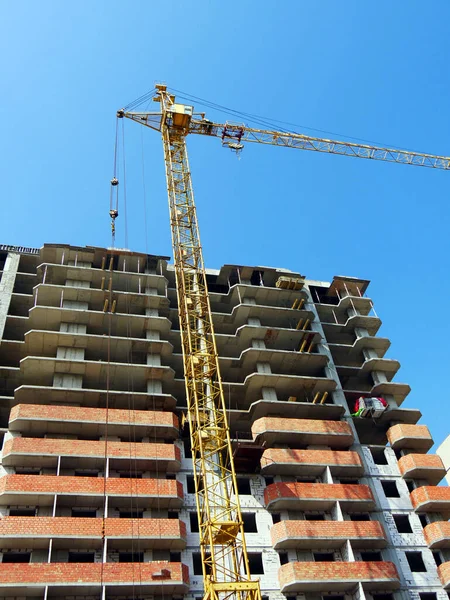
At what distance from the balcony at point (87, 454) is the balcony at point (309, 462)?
6.62 metres

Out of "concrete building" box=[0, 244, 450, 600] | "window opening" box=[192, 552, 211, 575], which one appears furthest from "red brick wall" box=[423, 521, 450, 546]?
"window opening" box=[192, 552, 211, 575]

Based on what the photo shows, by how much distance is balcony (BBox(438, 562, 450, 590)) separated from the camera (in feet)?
131

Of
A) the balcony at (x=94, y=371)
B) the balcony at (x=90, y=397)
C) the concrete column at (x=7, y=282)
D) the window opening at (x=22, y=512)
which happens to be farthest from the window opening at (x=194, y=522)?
the concrete column at (x=7, y=282)

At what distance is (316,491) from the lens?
139ft

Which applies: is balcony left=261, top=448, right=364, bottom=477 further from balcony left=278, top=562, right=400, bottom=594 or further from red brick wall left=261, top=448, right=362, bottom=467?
balcony left=278, top=562, right=400, bottom=594

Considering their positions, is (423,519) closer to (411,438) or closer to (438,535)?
(438,535)

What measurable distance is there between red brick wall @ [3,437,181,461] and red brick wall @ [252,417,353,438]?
6726 millimetres

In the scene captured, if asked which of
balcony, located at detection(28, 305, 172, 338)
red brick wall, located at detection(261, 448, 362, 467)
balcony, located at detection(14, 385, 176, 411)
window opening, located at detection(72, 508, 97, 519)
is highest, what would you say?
balcony, located at detection(28, 305, 172, 338)

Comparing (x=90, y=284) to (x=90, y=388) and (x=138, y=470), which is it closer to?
(x=90, y=388)

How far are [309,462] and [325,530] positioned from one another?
5331mm

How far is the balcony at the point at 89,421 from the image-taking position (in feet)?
136

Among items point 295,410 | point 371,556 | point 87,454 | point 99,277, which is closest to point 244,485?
point 295,410

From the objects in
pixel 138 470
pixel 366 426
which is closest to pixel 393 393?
pixel 366 426

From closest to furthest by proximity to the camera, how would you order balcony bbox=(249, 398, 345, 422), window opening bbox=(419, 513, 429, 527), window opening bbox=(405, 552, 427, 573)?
window opening bbox=(405, 552, 427, 573), window opening bbox=(419, 513, 429, 527), balcony bbox=(249, 398, 345, 422)
